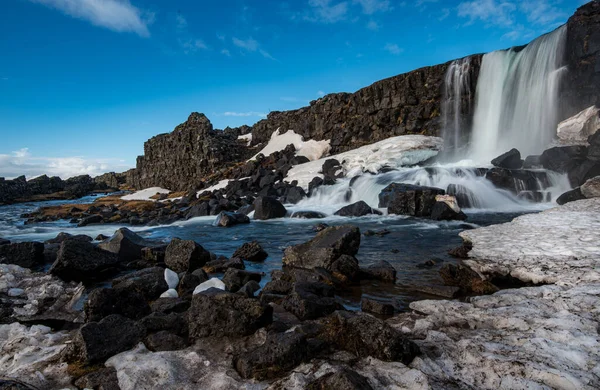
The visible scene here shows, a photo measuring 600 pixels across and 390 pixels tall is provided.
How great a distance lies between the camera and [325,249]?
26.5 ft

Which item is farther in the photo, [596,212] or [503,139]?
[503,139]

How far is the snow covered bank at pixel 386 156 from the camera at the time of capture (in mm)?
31156

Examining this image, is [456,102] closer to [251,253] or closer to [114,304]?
[251,253]

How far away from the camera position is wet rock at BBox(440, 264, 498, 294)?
20.1 feet

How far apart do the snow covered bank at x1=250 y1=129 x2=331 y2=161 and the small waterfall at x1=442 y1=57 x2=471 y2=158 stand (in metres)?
16.8

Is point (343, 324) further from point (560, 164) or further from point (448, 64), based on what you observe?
point (448, 64)

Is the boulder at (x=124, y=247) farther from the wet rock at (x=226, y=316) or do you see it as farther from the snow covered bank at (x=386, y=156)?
the snow covered bank at (x=386, y=156)

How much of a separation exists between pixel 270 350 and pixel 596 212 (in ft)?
41.4

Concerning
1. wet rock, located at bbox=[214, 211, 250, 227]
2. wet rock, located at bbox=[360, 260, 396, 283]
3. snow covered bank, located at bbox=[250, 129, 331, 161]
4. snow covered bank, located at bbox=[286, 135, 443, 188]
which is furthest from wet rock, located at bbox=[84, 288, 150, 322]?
snow covered bank, located at bbox=[250, 129, 331, 161]

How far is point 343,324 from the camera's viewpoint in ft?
13.3

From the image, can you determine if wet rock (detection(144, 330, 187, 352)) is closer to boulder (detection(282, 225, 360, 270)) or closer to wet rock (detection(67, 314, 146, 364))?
wet rock (detection(67, 314, 146, 364))

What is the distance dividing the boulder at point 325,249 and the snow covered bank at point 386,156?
839 inches

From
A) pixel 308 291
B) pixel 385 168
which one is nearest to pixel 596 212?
pixel 308 291

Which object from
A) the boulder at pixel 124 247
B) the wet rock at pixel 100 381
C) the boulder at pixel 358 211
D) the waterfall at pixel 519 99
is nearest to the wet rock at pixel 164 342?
the wet rock at pixel 100 381
